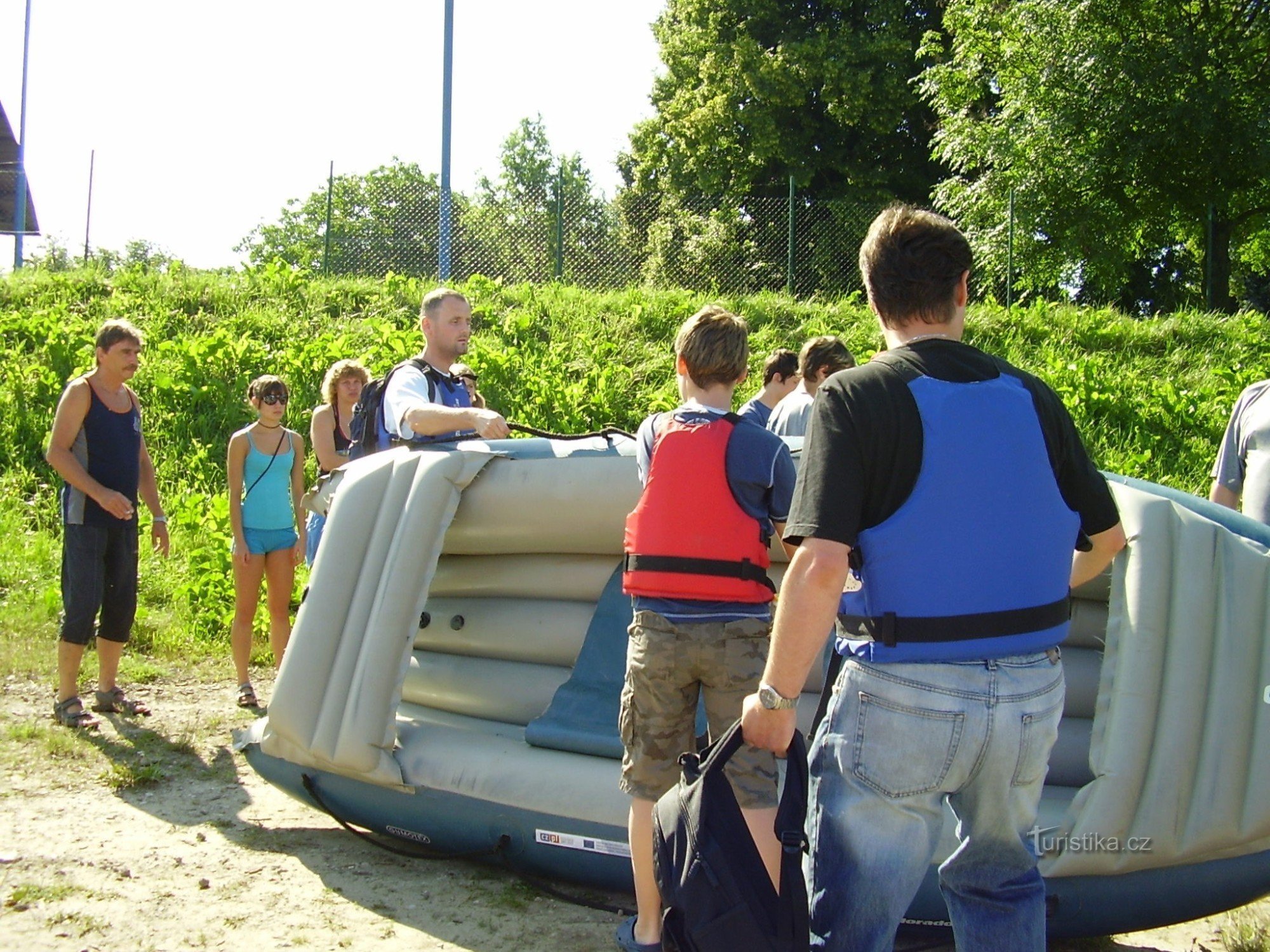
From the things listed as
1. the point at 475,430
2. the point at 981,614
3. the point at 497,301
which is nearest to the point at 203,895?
the point at 475,430

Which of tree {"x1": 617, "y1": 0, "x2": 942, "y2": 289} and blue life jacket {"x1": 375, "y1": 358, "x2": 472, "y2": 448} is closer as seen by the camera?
blue life jacket {"x1": 375, "y1": 358, "x2": 472, "y2": 448}

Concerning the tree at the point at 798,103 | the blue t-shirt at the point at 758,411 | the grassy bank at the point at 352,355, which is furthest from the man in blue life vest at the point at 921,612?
the tree at the point at 798,103

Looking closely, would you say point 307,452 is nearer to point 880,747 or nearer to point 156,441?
point 156,441

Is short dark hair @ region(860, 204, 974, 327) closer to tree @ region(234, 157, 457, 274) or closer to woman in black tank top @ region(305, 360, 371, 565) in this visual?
woman in black tank top @ region(305, 360, 371, 565)

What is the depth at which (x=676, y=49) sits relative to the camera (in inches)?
973

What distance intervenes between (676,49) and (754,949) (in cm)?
2459

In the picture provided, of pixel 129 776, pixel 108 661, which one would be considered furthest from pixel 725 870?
pixel 108 661

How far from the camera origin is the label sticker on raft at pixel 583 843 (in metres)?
3.41

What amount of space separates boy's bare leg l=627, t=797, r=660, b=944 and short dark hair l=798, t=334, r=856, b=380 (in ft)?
7.57

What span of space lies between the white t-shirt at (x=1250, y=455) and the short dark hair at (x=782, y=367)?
187 centimetres

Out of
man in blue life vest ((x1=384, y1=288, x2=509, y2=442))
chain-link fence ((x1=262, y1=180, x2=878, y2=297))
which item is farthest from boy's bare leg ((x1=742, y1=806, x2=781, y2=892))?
chain-link fence ((x1=262, y1=180, x2=878, y2=297))

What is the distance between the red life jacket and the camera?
2.88 meters

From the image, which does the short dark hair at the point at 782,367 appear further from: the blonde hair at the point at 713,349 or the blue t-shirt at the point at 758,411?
the blonde hair at the point at 713,349

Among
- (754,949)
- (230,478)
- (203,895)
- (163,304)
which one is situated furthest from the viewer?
(163,304)
